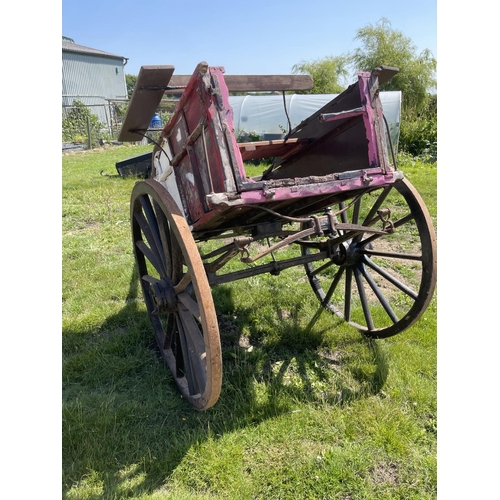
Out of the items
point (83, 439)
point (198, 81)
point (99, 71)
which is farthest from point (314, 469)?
point (99, 71)

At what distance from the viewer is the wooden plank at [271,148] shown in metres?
2.85

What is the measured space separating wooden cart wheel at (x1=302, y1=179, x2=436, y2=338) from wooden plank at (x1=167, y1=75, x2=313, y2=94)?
2.79 ft

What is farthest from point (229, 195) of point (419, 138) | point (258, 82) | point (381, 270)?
point (419, 138)

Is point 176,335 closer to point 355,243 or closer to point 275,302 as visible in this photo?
point 275,302

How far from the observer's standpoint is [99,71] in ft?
95.5

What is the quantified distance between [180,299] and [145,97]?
1.15 metres

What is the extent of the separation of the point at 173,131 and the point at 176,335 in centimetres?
128

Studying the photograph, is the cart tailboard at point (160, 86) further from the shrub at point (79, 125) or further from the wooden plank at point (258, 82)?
the shrub at point (79, 125)

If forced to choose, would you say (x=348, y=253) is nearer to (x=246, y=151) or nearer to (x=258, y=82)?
(x=246, y=151)

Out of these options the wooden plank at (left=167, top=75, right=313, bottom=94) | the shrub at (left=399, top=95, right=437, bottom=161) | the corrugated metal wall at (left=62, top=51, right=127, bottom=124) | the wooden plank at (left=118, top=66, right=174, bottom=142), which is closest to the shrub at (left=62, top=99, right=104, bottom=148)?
the corrugated metal wall at (left=62, top=51, right=127, bottom=124)

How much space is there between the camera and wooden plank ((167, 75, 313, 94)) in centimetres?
226

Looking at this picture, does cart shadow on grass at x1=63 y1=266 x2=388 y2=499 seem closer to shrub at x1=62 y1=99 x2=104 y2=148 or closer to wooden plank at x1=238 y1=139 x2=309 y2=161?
wooden plank at x1=238 y1=139 x2=309 y2=161

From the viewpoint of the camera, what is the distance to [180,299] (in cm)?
232

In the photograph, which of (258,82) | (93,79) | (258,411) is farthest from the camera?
(93,79)
